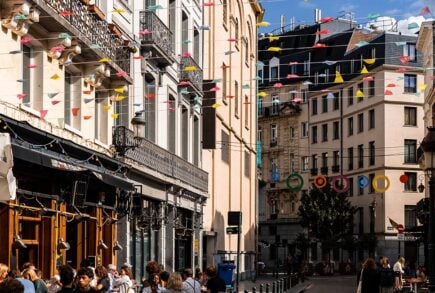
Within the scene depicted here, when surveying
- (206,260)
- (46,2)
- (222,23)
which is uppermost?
(222,23)

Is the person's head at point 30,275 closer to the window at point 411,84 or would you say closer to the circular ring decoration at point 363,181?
the circular ring decoration at point 363,181

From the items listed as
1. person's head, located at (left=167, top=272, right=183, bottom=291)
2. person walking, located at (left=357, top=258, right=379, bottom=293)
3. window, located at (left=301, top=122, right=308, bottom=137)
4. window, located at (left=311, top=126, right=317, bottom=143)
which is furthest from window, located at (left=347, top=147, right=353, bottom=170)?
person's head, located at (left=167, top=272, right=183, bottom=291)

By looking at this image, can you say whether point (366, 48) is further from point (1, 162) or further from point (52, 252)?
point (1, 162)

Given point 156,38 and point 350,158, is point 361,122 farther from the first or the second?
point 156,38

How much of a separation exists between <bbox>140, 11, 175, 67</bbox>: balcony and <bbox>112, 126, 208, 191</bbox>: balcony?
100 inches

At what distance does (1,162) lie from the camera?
12.6 m

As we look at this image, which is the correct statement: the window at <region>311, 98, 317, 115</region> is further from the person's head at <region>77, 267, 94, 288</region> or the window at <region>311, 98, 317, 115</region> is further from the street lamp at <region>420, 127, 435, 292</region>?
the person's head at <region>77, 267, 94, 288</region>

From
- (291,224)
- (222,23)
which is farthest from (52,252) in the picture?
(291,224)

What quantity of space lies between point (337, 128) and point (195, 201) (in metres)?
48.6

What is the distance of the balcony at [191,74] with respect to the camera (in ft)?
104

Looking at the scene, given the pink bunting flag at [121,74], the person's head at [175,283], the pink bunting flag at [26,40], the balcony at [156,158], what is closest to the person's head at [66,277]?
the person's head at [175,283]

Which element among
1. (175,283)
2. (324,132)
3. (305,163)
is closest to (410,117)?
(324,132)

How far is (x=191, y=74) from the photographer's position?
32.7 m

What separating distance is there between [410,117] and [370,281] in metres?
59.5
